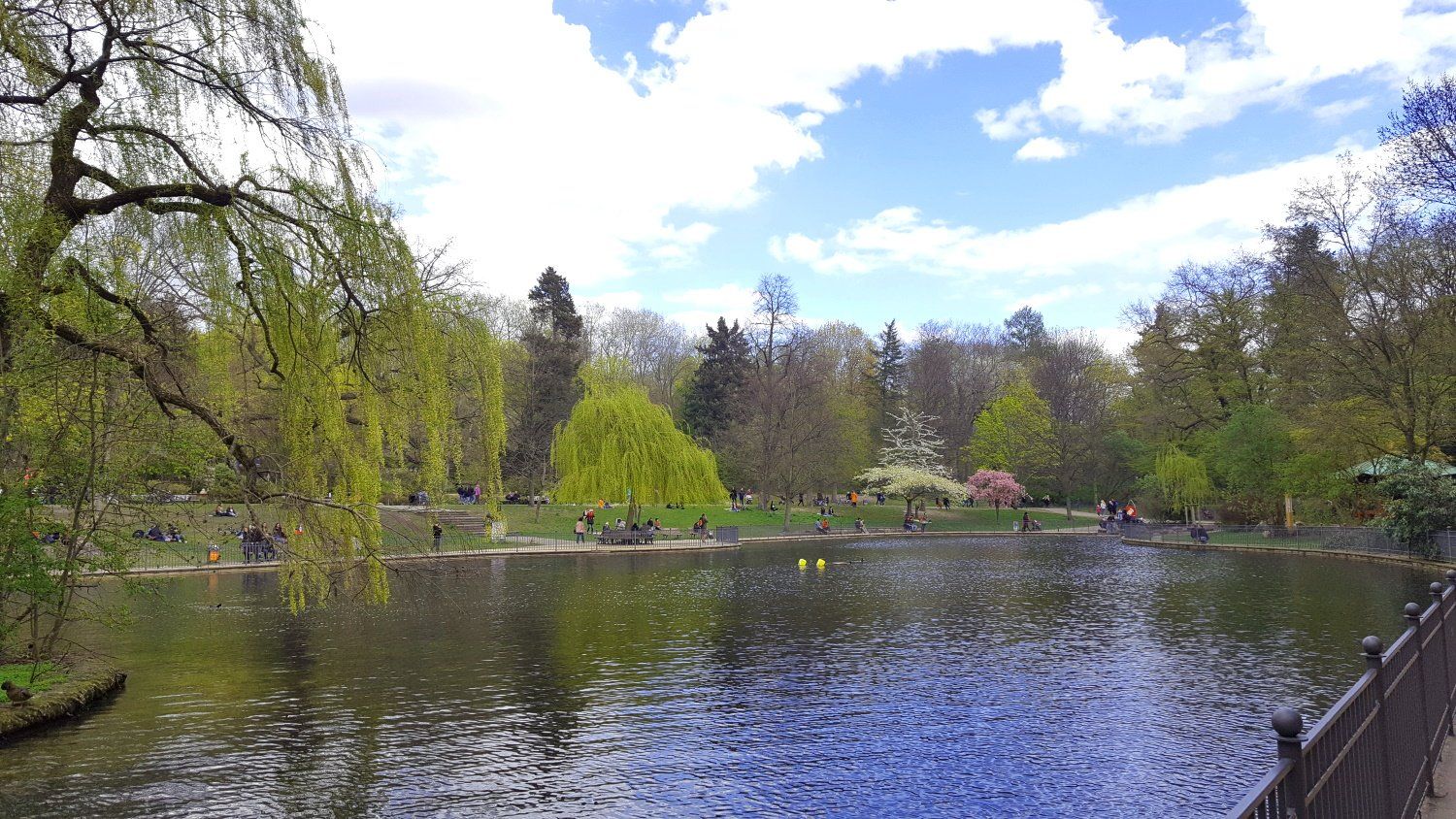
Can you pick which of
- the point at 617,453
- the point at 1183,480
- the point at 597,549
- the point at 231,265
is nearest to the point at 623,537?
the point at 597,549

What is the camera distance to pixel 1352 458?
37969 millimetres

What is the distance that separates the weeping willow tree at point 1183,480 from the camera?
52.0m

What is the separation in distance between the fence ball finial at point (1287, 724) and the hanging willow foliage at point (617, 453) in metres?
40.9

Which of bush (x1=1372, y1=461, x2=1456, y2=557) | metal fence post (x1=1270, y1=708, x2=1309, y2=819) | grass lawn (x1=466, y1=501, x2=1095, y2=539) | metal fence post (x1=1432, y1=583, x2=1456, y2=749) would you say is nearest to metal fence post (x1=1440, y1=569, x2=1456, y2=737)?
metal fence post (x1=1432, y1=583, x2=1456, y2=749)

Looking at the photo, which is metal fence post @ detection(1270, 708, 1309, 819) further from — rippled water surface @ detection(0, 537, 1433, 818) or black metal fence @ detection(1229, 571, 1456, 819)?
rippled water surface @ detection(0, 537, 1433, 818)

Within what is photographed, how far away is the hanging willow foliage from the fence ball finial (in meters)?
40.9

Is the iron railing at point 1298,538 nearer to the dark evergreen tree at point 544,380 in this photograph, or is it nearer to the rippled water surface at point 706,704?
the rippled water surface at point 706,704

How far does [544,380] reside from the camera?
63438 mm

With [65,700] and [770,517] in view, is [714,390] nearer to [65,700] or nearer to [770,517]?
[770,517]

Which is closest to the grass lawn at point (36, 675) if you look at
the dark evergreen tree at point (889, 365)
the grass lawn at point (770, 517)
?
the grass lawn at point (770, 517)

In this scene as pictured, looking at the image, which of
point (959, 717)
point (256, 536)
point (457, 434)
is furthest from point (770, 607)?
point (256, 536)

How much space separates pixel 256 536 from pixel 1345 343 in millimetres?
39090

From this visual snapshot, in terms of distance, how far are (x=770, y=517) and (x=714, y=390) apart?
13.5 meters

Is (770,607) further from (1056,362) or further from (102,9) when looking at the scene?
(1056,362)
